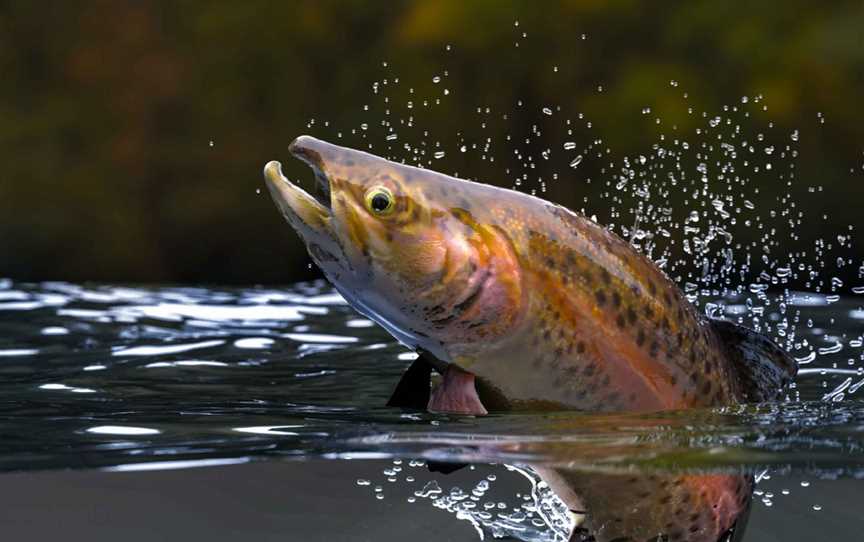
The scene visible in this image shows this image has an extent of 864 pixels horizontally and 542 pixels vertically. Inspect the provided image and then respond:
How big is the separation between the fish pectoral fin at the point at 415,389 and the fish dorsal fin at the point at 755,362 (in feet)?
2.53

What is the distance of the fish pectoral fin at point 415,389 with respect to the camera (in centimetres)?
284

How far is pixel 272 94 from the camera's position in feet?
38.2

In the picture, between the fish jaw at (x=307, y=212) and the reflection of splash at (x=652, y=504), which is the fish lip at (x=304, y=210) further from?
the reflection of splash at (x=652, y=504)

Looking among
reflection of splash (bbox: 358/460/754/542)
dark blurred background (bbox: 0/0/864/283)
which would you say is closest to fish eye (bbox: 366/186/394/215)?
reflection of splash (bbox: 358/460/754/542)

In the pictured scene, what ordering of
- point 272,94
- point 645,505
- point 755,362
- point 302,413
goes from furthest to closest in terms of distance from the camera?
point 272,94 < point 302,413 < point 755,362 < point 645,505

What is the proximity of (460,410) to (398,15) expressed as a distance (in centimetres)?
909

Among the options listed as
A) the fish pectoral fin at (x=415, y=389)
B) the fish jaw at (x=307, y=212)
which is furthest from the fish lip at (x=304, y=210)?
the fish pectoral fin at (x=415, y=389)

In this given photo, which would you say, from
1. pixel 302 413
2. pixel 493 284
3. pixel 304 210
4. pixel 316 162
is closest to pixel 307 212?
pixel 304 210

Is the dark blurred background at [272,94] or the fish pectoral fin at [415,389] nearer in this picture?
the fish pectoral fin at [415,389]

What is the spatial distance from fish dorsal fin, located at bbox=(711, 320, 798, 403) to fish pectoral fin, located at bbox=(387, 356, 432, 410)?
2.53ft

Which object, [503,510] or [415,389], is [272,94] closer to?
[503,510]

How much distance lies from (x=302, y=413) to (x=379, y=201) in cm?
86

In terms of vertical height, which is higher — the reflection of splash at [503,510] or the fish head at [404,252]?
the fish head at [404,252]

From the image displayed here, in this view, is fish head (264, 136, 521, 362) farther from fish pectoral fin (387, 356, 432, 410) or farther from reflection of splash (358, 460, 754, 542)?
reflection of splash (358, 460, 754, 542)
